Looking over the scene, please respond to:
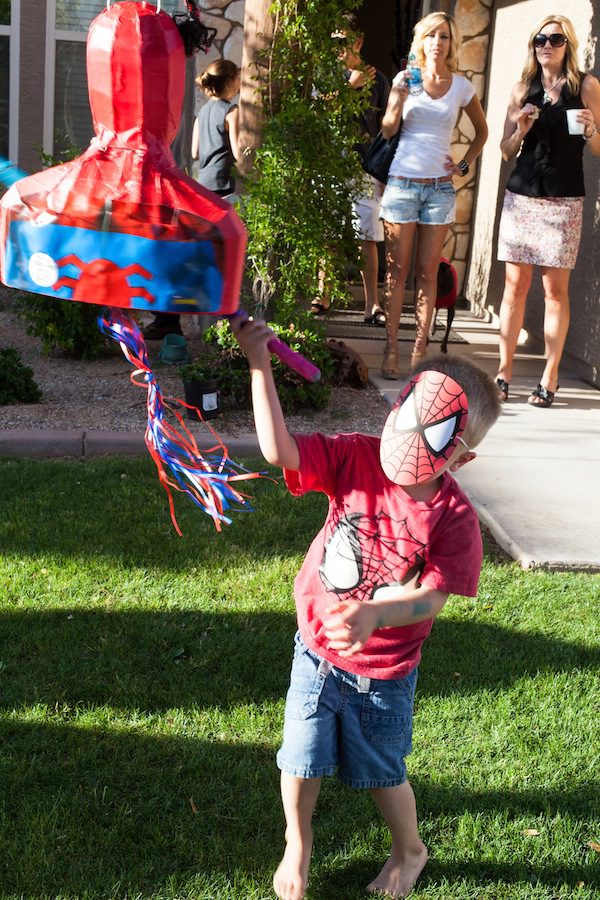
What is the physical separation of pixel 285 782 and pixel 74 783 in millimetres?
689

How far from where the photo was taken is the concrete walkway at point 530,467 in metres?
4.44

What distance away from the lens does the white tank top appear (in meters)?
6.52

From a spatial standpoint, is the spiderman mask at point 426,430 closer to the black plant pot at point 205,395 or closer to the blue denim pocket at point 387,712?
the blue denim pocket at point 387,712

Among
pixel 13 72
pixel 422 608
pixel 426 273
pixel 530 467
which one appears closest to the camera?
pixel 422 608

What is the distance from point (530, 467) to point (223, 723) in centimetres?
280

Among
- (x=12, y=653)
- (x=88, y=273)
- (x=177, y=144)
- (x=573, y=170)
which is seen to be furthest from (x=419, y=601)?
(x=177, y=144)

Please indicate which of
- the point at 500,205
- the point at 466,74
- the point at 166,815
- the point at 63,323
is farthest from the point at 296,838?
the point at 466,74

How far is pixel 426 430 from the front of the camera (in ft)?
7.06

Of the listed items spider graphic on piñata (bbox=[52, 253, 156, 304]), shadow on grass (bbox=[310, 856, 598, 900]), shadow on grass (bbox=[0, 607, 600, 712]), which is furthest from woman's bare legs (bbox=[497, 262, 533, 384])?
spider graphic on piñata (bbox=[52, 253, 156, 304])

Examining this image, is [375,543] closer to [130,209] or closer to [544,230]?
[130,209]

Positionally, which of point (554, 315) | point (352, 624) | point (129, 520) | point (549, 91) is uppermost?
point (549, 91)

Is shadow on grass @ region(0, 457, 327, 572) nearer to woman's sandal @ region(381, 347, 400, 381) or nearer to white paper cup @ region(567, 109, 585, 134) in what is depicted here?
woman's sandal @ region(381, 347, 400, 381)

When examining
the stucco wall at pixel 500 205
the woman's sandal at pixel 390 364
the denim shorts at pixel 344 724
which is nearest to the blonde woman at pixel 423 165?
the woman's sandal at pixel 390 364

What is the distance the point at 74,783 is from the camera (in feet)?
9.09
